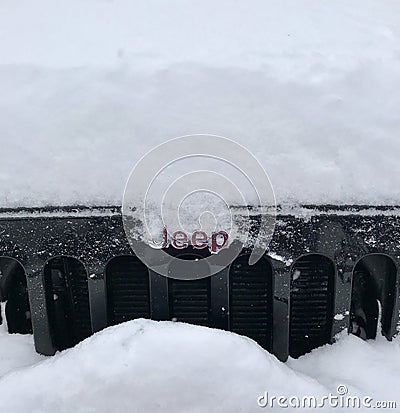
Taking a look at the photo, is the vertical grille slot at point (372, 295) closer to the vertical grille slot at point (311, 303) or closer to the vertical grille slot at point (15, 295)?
the vertical grille slot at point (311, 303)

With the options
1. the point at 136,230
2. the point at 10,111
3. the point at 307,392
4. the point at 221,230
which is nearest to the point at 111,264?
the point at 136,230

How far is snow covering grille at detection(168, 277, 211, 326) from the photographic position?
1.77 m

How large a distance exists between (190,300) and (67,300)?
0.37m

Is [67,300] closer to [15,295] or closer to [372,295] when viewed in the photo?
[15,295]

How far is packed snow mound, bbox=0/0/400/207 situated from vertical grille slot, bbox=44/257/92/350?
0.24m

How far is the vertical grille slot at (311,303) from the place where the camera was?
5.80 ft

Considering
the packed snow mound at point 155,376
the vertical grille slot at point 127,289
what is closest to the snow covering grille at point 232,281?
the vertical grille slot at point 127,289

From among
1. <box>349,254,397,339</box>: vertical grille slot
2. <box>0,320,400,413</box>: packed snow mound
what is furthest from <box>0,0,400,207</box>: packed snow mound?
<box>0,320,400,413</box>: packed snow mound

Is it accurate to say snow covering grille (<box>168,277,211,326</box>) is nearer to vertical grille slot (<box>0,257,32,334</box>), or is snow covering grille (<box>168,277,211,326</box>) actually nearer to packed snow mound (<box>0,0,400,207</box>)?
packed snow mound (<box>0,0,400,207</box>)

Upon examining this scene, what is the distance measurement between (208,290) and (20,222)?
1.79 ft

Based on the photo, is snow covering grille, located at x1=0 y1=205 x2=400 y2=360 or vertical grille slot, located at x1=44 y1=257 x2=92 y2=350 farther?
vertical grille slot, located at x1=44 y1=257 x2=92 y2=350

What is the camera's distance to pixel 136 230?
1.65m

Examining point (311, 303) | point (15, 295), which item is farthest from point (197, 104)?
point (15, 295)

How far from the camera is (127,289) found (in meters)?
1.82
